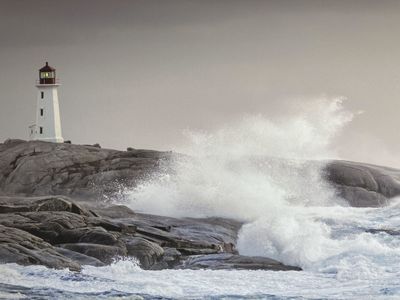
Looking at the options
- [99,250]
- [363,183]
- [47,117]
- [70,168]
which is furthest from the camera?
[47,117]

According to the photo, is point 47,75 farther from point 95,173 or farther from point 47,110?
point 95,173

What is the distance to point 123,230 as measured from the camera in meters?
19.0

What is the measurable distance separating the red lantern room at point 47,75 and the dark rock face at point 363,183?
1193 centimetres

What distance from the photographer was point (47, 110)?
36250 millimetres

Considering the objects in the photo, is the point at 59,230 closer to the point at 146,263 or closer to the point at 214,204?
the point at 146,263

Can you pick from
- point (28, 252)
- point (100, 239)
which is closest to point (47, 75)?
point (100, 239)

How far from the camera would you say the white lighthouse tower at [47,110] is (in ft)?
118

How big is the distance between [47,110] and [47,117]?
31cm

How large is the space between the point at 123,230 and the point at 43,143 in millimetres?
13015

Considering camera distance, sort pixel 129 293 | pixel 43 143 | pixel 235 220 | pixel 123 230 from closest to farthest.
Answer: pixel 129 293 < pixel 123 230 < pixel 235 220 < pixel 43 143

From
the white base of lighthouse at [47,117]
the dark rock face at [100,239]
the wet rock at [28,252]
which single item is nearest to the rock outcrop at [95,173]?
the white base of lighthouse at [47,117]

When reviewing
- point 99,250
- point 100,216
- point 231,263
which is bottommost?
point 231,263

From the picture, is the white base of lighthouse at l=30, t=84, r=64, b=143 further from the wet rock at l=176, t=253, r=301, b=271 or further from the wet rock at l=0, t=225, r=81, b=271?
the wet rock at l=0, t=225, r=81, b=271

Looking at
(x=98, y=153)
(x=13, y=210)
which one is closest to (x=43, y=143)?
(x=98, y=153)
